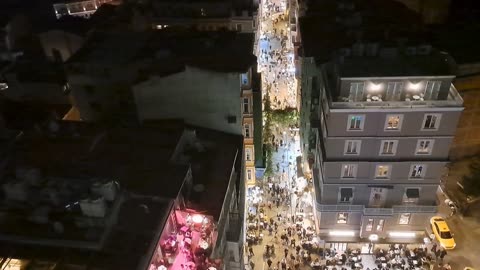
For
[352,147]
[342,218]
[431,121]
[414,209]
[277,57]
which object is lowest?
[342,218]

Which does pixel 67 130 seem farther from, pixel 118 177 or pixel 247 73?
pixel 247 73

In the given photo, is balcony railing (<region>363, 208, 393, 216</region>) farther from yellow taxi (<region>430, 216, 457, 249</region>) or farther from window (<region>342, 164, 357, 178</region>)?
yellow taxi (<region>430, 216, 457, 249</region>)

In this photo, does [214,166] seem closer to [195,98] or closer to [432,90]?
[195,98]

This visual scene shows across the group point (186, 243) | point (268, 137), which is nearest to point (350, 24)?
point (268, 137)

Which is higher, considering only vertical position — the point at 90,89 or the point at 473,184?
the point at 90,89

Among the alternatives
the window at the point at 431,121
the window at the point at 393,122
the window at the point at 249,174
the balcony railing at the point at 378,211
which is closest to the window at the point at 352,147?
the window at the point at 393,122

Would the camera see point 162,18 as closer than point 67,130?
No

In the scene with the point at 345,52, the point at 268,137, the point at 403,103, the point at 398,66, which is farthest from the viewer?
the point at 268,137

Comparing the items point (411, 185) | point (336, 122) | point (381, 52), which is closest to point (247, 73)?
point (336, 122)
